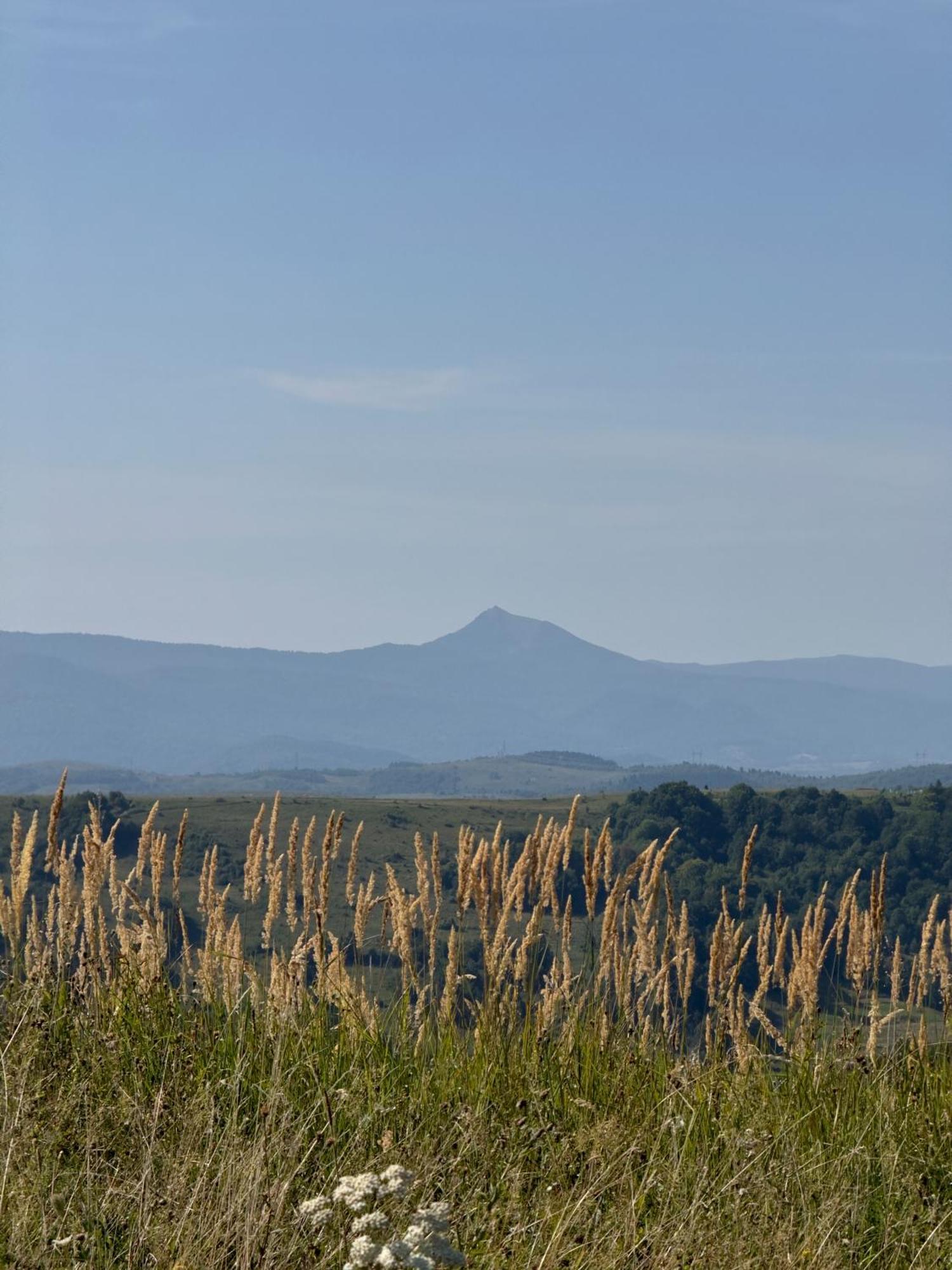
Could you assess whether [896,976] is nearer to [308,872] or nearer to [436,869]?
[436,869]

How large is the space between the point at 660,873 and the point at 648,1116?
185 centimetres

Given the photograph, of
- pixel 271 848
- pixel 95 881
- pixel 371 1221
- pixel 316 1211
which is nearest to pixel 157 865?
pixel 95 881

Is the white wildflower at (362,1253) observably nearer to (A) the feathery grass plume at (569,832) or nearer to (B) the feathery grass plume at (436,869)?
(A) the feathery grass plume at (569,832)

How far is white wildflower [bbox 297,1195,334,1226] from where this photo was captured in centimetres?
443

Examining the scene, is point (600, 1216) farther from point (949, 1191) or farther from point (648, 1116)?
point (949, 1191)

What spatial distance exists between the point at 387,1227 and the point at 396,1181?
1.77ft

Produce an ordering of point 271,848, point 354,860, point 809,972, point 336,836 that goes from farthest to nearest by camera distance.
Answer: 1. point 271,848
2. point 809,972
3. point 354,860
4. point 336,836

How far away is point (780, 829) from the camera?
6043 inches

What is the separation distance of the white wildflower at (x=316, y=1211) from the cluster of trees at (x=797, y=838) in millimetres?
103205

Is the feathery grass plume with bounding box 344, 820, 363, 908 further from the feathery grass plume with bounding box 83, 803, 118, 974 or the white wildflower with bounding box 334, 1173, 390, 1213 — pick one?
the white wildflower with bounding box 334, 1173, 390, 1213

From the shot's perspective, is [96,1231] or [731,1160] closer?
[96,1231]

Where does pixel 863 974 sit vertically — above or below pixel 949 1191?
above

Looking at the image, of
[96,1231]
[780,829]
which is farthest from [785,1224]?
[780,829]

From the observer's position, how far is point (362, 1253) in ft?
13.0
